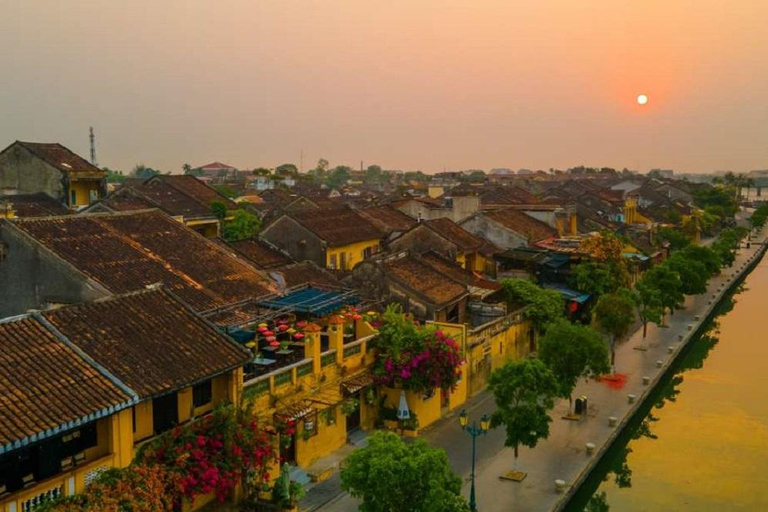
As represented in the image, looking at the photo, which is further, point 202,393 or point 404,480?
point 202,393

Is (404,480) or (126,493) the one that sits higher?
(126,493)

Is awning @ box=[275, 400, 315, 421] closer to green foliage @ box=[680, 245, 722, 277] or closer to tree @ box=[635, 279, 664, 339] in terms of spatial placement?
tree @ box=[635, 279, 664, 339]

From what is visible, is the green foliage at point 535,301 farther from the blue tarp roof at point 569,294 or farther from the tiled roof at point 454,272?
the blue tarp roof at point 569,294

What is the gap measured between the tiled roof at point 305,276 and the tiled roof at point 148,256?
474 cm

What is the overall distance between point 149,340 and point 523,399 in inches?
403

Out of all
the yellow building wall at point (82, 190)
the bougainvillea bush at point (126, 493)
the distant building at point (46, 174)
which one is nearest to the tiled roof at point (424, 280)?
the bougainvillea bush at point (126, 493)

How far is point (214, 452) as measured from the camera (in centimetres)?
1559

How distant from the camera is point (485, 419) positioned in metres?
19.0

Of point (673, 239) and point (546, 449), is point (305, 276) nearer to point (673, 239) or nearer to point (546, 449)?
point (546, 449)

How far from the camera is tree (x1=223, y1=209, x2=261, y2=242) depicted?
46812 mm

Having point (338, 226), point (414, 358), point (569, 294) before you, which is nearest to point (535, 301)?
point (569, 294)

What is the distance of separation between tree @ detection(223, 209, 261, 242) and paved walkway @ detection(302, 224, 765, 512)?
2273cm

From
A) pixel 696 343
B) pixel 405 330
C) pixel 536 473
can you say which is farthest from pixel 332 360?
pixel 696 343

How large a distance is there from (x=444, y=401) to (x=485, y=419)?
23.8 feet
